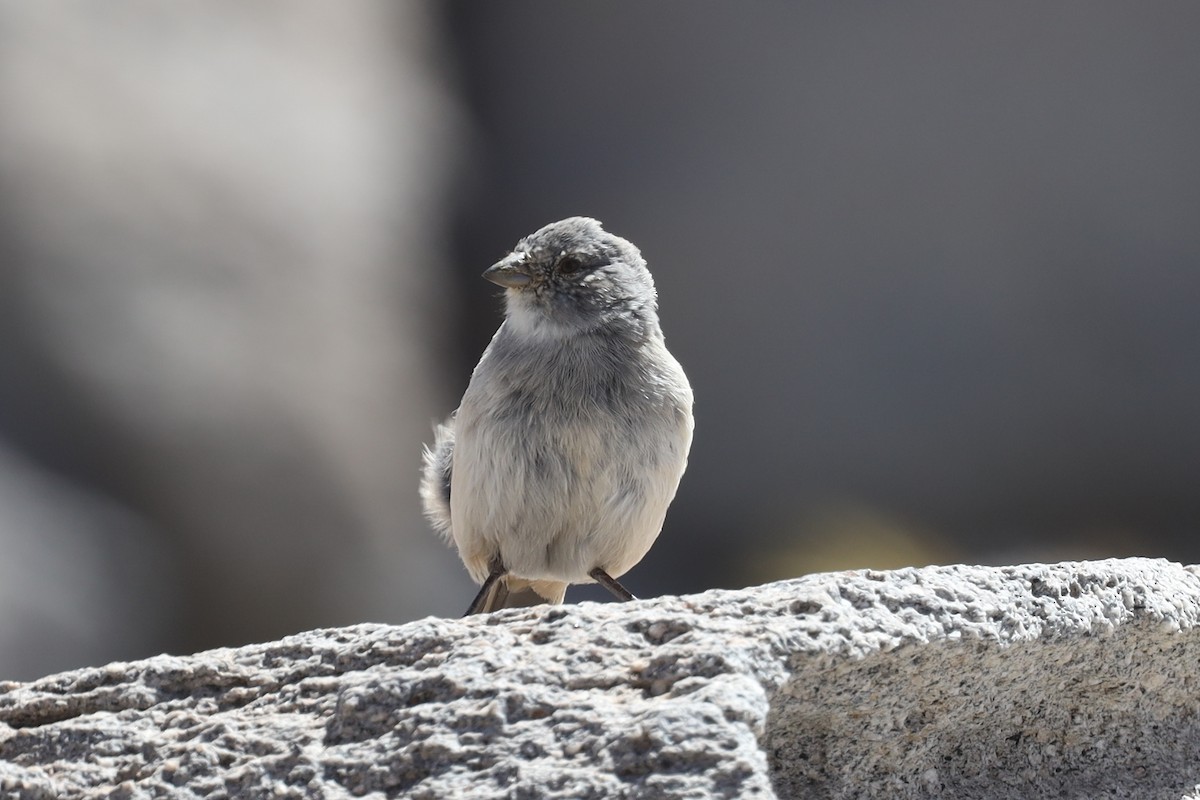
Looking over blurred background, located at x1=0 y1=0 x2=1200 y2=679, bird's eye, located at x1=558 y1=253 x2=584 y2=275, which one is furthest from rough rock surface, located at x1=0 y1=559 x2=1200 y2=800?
blurred background, located at x1=0 y1=0 x2=1200 y2=679

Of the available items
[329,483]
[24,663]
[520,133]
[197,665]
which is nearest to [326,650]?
[197,665]

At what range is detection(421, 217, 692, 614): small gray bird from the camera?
4.27 m

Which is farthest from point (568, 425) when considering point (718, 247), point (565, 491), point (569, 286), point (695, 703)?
point (718, 247)

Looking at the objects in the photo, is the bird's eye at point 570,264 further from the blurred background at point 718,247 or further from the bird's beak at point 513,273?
the blurred background at point 718,247

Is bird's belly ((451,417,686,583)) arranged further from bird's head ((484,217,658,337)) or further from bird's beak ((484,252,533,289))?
bird's beak ((484,252,533,289))

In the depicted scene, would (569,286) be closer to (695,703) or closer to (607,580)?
(607,580)

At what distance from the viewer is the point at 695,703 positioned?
1.99 m

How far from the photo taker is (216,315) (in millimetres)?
8430

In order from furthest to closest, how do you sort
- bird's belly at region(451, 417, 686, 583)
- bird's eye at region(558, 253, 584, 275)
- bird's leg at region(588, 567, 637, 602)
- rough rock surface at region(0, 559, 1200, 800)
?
bird's eye at region(558, 253, 584, 275)
bird's leg at region(588, 567, 637, 602)
bird's belly at region(451, 417, 686, 583)
rough rock surface at region(0, 559, 1200, 800)

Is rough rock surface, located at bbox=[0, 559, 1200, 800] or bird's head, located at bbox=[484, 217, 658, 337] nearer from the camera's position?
rough rock surface, located at bbox=[0, 559, 1200, 800]

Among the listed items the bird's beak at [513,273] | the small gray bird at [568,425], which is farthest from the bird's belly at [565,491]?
the bird's beak at [513,273]

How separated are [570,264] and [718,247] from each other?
5.37 meters

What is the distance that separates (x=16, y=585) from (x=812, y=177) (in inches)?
230

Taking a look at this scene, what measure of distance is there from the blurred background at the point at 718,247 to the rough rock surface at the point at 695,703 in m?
5.90
